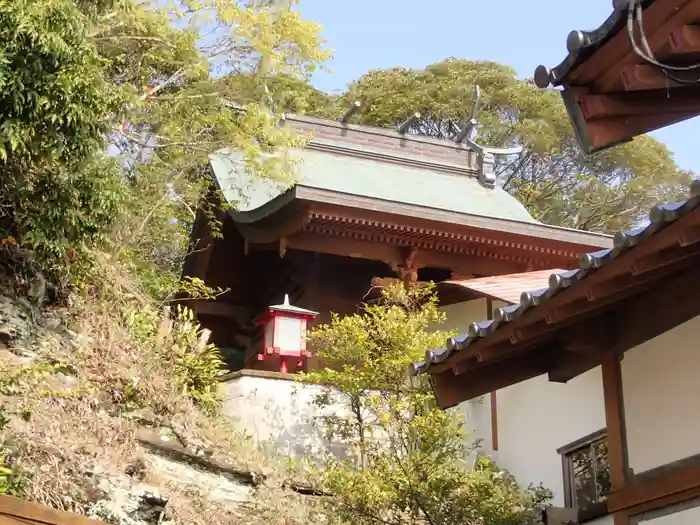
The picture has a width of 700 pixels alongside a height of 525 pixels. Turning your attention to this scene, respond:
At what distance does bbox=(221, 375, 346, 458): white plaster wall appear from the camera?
30.0 feet

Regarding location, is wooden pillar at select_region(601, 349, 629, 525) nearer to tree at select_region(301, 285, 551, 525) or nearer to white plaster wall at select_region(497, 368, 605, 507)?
tree at select_region(301, 285, 551, 525)

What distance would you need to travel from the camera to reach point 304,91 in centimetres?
1208

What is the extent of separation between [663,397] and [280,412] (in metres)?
5.40

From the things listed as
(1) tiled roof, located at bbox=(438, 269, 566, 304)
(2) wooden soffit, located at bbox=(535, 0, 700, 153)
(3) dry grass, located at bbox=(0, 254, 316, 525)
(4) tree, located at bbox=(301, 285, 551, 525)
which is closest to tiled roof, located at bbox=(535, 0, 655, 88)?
(2) wooden soffit, located at bbox=(535, 0, 700, 153)

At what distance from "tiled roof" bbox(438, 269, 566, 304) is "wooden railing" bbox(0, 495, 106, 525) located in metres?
5.63

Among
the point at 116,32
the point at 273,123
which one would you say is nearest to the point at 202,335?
the point at 273,123

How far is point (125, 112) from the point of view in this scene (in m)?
7.91

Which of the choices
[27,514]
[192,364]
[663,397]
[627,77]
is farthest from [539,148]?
[27,514]

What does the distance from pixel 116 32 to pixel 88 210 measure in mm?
3598

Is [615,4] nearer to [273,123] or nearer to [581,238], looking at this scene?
[273,123]

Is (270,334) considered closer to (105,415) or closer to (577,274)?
(105,415)

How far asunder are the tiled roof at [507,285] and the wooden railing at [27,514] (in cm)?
563

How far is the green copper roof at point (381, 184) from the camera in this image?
41.5 feet

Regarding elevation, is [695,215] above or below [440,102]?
below
